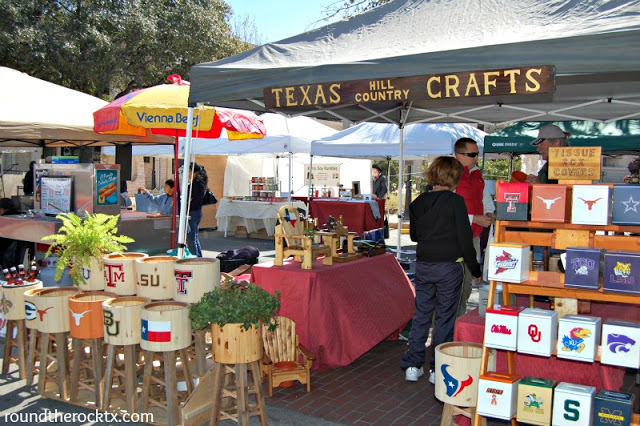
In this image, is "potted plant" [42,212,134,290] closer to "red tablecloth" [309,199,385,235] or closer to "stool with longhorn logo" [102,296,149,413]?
"stool with longhorn logo" [102,296,149,413]

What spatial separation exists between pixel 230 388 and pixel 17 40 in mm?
14070

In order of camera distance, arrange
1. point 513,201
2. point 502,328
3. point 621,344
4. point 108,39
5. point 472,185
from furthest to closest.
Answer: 1. point 108,39
2. point 472,185
3. point 513,201
4. point 502,328
5. point 621,344

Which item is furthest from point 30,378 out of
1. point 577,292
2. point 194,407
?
point 577,292

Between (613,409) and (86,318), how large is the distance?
3.24 m

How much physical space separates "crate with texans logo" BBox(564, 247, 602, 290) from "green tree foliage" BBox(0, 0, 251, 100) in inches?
604

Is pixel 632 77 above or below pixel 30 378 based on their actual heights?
above

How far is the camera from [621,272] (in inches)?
108

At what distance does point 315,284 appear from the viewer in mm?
4465

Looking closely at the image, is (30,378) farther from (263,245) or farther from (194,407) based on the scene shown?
(263,245)

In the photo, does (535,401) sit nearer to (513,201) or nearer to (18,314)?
(513,201)

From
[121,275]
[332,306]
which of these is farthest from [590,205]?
[121,275]

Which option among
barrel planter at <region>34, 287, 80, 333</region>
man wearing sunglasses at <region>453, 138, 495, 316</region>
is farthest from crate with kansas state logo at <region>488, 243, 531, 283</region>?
barrel planter at <region>34, 287, 80, 333</region>

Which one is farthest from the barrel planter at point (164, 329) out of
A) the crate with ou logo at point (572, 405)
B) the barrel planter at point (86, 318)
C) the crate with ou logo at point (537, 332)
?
the crate with ou logo at point (572, 405)

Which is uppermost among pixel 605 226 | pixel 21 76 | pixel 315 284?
pixel 21 76
